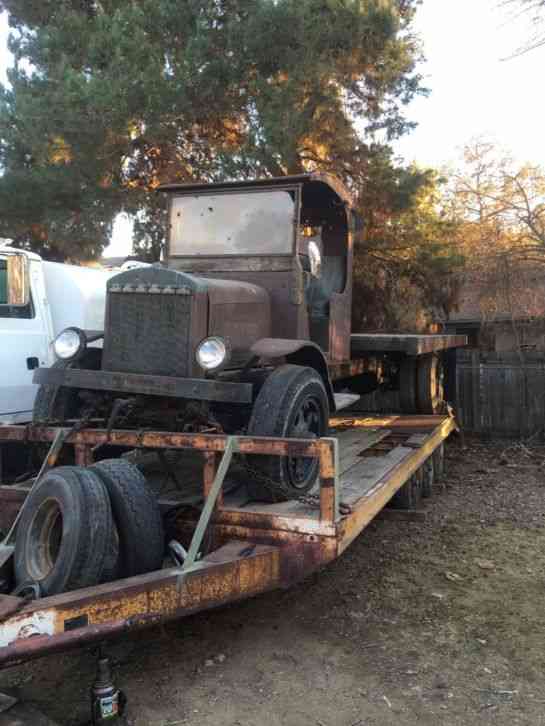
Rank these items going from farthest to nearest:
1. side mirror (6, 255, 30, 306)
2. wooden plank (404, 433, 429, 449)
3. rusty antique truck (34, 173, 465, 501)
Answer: side mirror (6, 255, 30, 306)
wooden plank (404, 433, 429, 449)
rusty antique truck (34, 173, 465, 501)

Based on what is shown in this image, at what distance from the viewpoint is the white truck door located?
686 centimetres

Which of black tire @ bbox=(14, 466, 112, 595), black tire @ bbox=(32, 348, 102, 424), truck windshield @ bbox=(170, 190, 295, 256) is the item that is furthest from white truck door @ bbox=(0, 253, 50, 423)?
black tire @ bbox=(14, 466, 112, 595)

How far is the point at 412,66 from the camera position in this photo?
12.4m

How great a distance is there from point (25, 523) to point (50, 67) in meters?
10.7

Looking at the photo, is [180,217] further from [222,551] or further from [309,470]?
[222,551]

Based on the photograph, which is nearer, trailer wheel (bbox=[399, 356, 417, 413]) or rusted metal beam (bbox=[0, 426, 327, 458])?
rusted metal beam (bbox=[0, 426, 327, 458])

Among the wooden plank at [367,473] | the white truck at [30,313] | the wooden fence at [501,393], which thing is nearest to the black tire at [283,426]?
the wooden plank at [367,473]

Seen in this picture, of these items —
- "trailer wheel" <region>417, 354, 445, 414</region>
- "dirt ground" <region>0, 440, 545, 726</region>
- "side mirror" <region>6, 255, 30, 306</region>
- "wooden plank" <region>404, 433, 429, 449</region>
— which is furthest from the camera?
"trailer wheel" <region>417, 354, 445, 414</region>

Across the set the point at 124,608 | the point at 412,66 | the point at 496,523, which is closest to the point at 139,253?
the point at 412,66

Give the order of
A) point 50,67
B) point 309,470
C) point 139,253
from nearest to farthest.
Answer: point 309,470 < point 50,67 < point 139,253

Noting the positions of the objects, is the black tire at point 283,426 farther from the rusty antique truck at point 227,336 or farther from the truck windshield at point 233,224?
the truck windshield at point 233,224

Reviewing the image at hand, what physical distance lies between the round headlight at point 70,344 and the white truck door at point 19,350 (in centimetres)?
237

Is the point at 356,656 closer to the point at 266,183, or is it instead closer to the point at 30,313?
the point at 266,183

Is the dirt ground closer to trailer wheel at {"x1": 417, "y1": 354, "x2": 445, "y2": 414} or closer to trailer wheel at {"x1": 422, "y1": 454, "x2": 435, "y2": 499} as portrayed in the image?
trailer wheel at {"x1": 422, "y1": 454, "x2": 435, "y2": 499}
